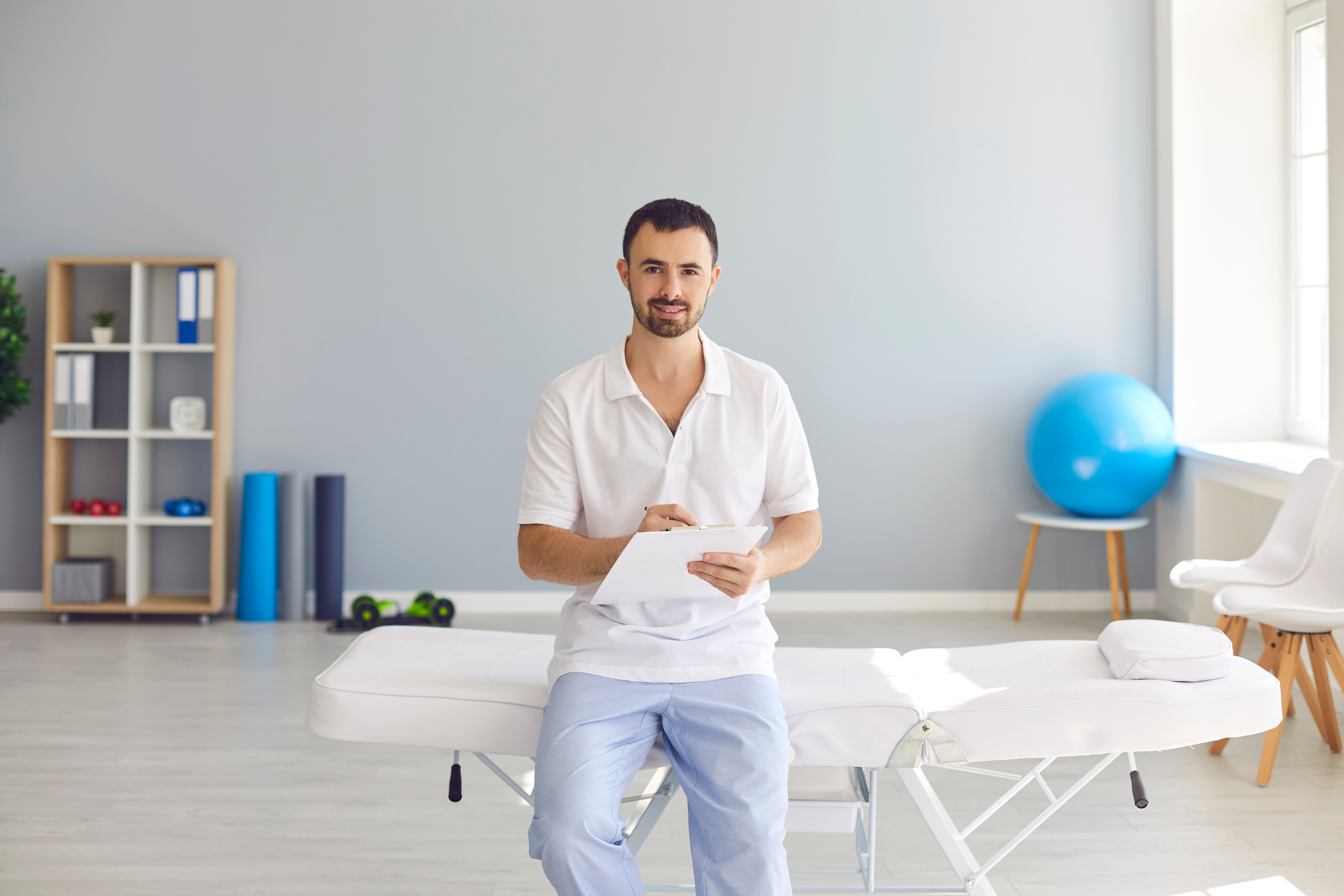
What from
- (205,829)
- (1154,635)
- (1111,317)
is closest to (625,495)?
(1154,635)

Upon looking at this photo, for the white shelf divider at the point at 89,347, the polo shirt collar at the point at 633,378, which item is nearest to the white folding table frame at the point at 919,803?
the polo shirt collar at the point at 633,378

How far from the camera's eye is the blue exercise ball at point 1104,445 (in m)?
3.97

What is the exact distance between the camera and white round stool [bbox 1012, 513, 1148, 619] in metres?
4.03

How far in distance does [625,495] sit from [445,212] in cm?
287

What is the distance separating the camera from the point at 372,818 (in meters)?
2.36

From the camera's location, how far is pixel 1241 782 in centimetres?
258

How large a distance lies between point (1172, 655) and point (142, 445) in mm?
3819

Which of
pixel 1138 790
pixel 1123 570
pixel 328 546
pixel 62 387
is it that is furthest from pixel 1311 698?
pixel 62 387

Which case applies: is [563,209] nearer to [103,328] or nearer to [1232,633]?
[103,328]

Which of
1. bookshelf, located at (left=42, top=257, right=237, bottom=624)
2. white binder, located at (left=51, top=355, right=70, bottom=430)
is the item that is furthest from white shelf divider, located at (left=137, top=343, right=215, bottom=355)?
white binder, located at (left=51, top=355, right=70, bottom=430)

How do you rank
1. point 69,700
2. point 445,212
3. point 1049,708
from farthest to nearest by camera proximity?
1. point 445,212
2. point 69,700
3. point 1049,708

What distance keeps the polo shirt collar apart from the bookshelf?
2858mm

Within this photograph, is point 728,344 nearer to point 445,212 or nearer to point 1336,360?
point 445,212

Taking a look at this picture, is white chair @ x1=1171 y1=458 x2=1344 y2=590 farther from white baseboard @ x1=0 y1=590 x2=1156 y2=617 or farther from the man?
the man
